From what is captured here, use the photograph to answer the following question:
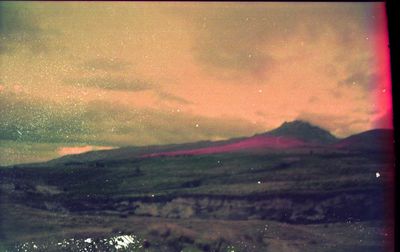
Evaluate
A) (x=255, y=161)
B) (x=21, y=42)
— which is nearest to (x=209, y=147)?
(x=255, y=161)

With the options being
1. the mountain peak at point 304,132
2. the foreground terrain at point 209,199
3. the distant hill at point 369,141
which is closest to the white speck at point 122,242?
the foreground terrain at point 209,199

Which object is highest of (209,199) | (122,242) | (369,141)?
(369,141)

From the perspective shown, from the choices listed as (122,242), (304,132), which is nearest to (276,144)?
(304,132)

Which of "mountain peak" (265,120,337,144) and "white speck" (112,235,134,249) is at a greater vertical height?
"mountain peak" (265,120,337,144)

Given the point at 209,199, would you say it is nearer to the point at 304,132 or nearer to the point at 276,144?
the point at 276,144

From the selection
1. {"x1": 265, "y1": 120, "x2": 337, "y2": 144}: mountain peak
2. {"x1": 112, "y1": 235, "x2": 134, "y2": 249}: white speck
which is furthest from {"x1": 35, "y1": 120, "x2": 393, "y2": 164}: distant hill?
{"x1": 112, "y1": 235, "x2": 134, "y2": 249}: white speck

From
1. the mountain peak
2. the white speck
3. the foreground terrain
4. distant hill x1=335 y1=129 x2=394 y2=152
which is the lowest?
the white speck

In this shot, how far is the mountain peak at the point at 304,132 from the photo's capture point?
184 centimetres

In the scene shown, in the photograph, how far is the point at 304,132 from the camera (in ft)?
6.07

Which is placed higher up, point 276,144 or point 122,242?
point 276,144

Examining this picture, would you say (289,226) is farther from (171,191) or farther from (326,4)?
(326,4)

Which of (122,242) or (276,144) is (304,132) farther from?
(122,242)

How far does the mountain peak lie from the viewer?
1.84m

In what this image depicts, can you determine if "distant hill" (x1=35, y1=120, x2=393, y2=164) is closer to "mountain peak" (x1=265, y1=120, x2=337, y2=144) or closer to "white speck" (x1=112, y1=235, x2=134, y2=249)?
"mountain peak" (x1=265, y1=120, x2=337, y2=144)
